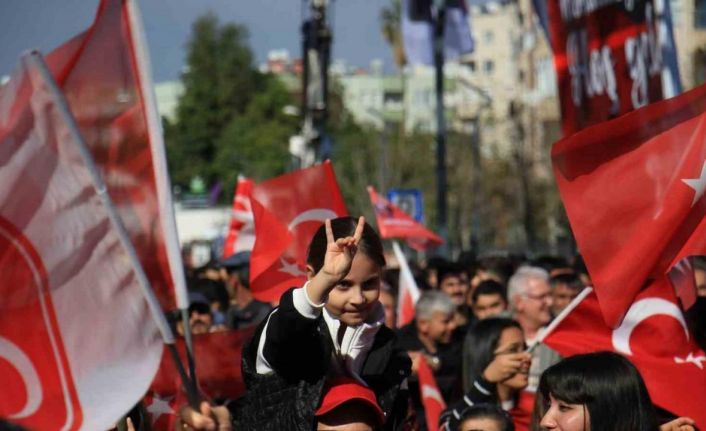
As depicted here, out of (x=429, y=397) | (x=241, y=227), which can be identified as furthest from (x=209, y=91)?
(x=429, y=397)

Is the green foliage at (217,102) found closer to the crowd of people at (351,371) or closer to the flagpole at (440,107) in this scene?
the flagpole at (440,107)

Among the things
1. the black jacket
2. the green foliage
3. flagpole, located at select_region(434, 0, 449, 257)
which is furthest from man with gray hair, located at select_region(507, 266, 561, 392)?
the green foliage

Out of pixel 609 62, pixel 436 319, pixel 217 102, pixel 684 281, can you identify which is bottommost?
pixel 217 102

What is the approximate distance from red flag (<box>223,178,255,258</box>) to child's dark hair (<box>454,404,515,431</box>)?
6950mm

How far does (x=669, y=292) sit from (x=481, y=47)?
370 ft

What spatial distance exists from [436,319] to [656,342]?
11.1ft

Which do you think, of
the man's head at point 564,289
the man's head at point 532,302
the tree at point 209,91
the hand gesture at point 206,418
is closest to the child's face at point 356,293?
the hand gesture at point 206,418

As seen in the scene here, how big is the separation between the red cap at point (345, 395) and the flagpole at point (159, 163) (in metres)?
0.39

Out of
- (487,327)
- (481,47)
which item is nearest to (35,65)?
(487,327)

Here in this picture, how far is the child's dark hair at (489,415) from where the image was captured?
6035 mm

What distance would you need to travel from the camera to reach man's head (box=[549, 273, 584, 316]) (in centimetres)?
1012

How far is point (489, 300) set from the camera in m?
10.2

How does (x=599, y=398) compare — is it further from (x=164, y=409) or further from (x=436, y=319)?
(x=436, y=319)

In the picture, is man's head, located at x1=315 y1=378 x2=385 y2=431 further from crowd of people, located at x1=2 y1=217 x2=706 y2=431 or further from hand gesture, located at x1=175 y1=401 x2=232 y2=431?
hand gesture, located at x1=175 y1=401 x2=232 y2=431
